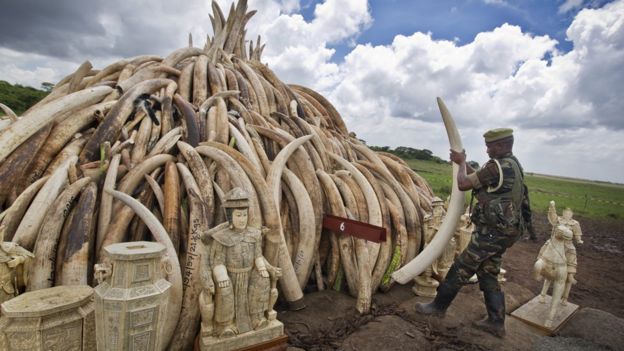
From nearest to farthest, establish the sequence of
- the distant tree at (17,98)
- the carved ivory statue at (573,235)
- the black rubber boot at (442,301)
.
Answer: the black rubber boot at (442,301) < the carved ivory statue at (573,235) < the distant tree at (17,98)

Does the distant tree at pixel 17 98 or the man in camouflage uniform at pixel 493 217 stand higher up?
the distant tree at pixel 17 98

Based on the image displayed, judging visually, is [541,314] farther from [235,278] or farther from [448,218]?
[235,278]

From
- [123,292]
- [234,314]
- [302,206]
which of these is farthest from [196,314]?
[302,206]

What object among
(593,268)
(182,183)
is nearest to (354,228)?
(182,183)

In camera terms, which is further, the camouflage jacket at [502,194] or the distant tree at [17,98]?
the distant tree at [17,98]

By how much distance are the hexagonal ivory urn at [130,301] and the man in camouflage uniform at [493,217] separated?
4.00 meters

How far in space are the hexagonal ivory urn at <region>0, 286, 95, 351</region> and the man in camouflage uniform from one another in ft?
15.0

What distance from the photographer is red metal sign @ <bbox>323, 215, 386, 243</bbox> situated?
194 inches

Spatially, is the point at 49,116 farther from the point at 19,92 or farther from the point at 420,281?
the point at 19,92

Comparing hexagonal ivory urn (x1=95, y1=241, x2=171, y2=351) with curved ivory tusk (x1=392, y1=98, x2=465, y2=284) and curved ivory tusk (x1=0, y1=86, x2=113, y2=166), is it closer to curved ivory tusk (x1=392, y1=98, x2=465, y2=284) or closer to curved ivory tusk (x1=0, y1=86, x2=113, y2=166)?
curved ivory tusk (x1=0, y1=86, x2=113, y2=166)

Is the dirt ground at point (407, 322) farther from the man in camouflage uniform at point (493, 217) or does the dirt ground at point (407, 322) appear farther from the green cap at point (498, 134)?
the green cap at point (498, 134)

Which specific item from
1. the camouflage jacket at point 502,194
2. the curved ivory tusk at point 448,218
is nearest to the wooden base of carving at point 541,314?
the camouflage jacket at point 502,194

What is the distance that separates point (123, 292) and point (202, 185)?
2113 millimetres

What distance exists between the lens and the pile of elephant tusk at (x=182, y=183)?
412cm
